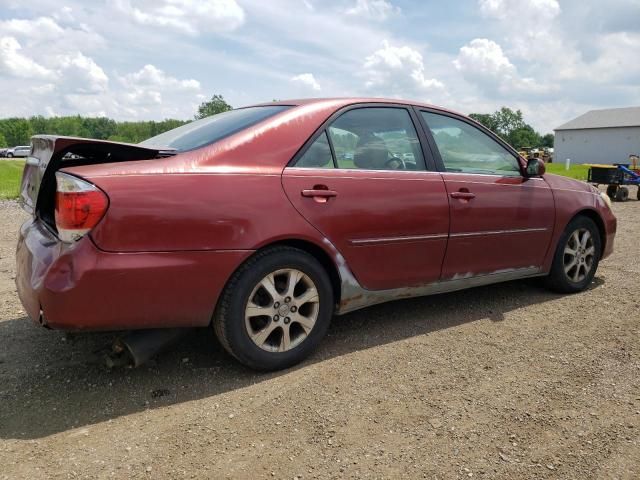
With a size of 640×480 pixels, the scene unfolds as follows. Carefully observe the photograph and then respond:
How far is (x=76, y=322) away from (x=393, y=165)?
7.08 ft

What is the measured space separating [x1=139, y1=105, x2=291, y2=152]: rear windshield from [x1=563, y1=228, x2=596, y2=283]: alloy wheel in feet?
9.53

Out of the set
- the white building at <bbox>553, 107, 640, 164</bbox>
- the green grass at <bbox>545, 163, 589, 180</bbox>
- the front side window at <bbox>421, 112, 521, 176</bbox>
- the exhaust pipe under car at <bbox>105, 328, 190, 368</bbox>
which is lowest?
the exhaust pipe under car at <bbox>105, 328, 190, 368</bbox>

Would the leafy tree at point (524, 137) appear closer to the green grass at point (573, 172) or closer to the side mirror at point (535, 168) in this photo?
the green grass at point (573, 172)

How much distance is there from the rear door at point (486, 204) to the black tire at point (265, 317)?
1.11m

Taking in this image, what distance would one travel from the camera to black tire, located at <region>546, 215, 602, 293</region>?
4438 mm

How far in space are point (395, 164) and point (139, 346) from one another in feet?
6.53

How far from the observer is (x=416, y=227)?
342cm

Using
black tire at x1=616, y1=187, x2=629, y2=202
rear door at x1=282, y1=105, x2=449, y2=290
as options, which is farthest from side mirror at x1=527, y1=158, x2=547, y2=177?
black tire at x1=616, y1=187, x2=629, y2=202

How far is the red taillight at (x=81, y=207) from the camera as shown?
7.83 ft

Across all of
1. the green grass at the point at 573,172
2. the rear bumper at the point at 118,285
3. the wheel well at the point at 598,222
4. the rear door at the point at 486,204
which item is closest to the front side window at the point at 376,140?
the rear door at the point at 486,204

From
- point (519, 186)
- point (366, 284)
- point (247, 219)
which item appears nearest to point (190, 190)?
point (247, 219)

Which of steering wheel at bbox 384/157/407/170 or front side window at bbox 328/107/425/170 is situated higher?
front side window at bbox 328/107/425/170

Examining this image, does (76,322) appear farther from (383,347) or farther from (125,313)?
(383,347)

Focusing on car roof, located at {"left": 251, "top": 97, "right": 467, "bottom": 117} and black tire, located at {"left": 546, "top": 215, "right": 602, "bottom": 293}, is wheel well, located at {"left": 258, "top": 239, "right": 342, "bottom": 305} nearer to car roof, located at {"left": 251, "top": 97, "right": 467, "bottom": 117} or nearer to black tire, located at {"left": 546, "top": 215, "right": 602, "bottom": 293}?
car roof, located at {"left": 251, "top": 97, "right": 467, "bottom": 117}
